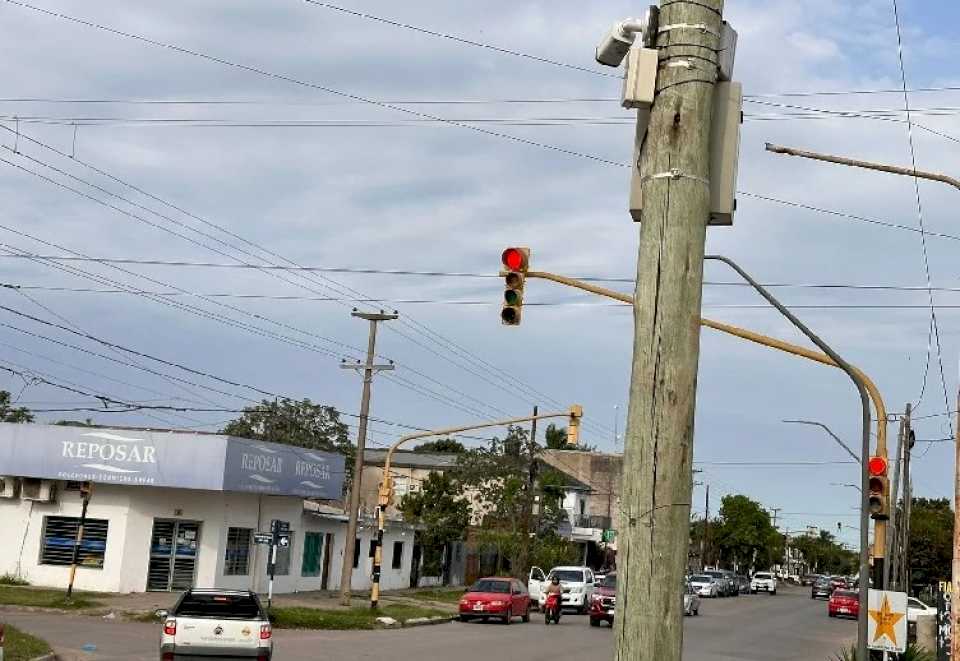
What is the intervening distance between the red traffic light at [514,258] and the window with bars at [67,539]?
1129 inches

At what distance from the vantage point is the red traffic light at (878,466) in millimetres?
20297

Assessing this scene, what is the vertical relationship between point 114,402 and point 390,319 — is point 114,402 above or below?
below

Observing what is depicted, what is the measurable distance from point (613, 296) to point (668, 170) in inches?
547

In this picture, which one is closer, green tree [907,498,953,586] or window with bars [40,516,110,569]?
window with bars [40,516,110,569]

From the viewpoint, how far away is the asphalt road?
26594 millimetres

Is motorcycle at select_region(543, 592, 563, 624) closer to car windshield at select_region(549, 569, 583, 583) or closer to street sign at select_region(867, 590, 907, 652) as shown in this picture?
car windshield at select_region(549, 569, 583, 583)

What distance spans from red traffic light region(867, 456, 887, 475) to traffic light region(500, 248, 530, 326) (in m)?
6.20

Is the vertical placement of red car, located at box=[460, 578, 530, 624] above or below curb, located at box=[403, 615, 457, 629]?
above

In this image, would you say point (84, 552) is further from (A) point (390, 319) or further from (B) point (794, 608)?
(B) point (794, 608)

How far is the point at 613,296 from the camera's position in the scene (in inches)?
739

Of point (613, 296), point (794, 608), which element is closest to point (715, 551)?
point (794, 608)

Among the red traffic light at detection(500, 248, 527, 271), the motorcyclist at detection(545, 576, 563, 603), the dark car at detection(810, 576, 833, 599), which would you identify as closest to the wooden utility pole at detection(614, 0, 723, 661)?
the red traffic light at detection(500, 248, 527, 271)

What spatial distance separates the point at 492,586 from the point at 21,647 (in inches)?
971

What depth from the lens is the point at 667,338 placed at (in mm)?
4734
